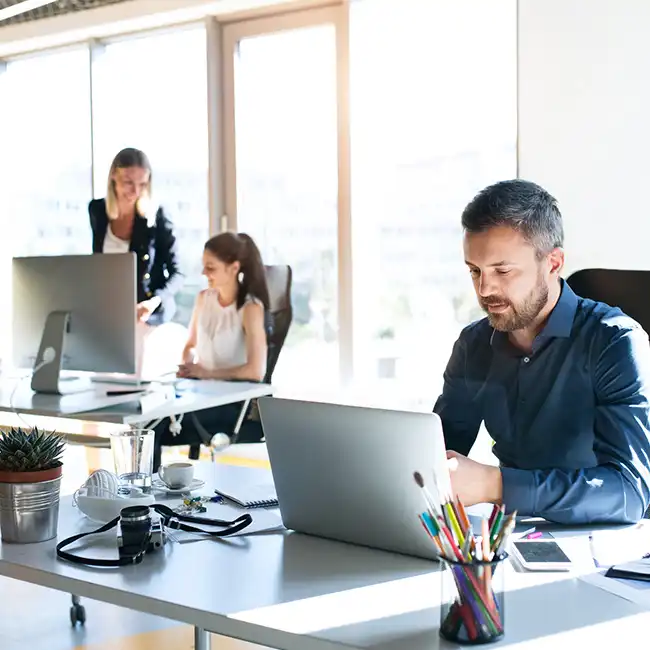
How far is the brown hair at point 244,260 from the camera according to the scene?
3.83 meters

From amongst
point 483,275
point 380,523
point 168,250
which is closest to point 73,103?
point 168,250

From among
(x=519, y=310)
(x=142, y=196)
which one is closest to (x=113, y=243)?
(x=142, y=196)

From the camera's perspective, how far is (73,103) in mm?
5836

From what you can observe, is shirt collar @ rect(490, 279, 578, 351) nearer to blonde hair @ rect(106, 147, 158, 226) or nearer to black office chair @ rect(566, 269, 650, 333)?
black office chair @ rect(566, 269, 650, 333)

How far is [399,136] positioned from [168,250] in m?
1.30

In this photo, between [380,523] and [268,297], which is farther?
[268,297]

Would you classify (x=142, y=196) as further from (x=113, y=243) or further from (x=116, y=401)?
(x=116, y=401)

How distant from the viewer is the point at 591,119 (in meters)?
3.79

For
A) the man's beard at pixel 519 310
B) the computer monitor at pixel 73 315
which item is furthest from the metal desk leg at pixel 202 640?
the computer monitor at pixel 73 315

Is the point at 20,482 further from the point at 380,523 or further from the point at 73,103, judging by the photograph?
the point at 73,103

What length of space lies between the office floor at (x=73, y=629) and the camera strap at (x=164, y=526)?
0.98m

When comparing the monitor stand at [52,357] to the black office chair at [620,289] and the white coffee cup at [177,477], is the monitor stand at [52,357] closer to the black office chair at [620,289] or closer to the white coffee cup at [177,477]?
the white coffee cup at [177,477]

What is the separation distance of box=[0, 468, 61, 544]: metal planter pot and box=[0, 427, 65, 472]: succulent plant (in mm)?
16

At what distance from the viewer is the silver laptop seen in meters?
1.31
